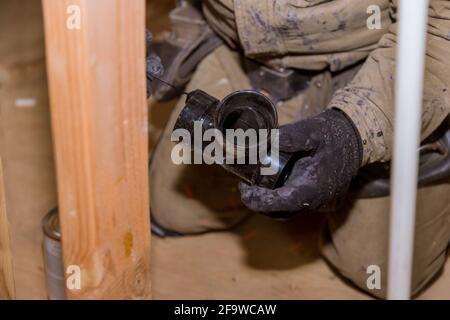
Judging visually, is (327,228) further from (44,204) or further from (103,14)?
(103,14)

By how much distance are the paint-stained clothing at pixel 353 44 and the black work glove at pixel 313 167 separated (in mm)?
32

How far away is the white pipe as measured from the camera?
547 mm

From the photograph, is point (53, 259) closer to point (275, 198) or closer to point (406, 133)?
point (275, 198)

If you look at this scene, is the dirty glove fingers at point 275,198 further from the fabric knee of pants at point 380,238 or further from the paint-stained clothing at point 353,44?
the fabric knee of pants at point 380,238

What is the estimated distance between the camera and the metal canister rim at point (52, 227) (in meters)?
1.13

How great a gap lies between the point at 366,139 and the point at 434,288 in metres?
0.40

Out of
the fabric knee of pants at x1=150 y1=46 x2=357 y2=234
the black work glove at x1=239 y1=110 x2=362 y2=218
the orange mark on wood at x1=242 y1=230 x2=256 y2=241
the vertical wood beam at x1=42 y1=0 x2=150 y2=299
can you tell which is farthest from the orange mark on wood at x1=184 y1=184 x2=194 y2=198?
the vertical wood beam at x1=42 y1=0 x2=150 y2=299

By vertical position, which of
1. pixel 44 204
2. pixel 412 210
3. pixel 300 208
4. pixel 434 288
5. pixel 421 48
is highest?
pixel 421 48

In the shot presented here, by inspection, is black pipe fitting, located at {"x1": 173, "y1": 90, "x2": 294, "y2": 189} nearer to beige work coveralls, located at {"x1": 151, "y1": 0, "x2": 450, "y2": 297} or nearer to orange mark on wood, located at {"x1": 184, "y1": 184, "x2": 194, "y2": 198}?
beige work coveralls, located at {"x1": 151, "y1": 0, "x2": 450, "y2": 297}

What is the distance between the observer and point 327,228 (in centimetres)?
140

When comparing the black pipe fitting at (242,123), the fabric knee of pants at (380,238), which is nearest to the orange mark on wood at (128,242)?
the black pipe fitting at (242,123)

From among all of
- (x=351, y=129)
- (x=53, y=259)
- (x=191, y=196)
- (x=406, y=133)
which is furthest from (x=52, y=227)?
(x=406, y=133)

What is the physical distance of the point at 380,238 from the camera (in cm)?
131
